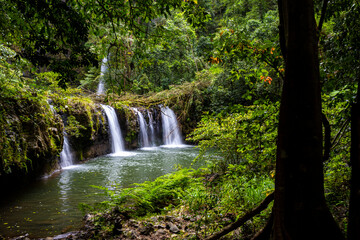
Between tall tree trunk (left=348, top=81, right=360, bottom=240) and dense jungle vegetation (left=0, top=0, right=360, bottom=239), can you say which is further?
dense jungle vegetation (left=0, top=0, right=360, bottom=239)

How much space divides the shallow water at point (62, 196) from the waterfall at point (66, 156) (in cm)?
52

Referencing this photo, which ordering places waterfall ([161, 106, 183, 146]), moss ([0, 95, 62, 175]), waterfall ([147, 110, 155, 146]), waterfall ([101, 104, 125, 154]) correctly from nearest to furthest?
moss ([0, 95, 62, 175]), waterfall ([101, 104, 125, 154]), waterfall ([147, 110, 155, 146]), waterfall ([161, 106, 183, 146])

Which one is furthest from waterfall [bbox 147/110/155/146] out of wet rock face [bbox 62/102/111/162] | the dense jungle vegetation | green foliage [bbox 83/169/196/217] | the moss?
green foliage [bbox 83/169/196/217]

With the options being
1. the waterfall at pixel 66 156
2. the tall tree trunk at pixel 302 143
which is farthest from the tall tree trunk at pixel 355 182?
the waterfall at pixel 66 156

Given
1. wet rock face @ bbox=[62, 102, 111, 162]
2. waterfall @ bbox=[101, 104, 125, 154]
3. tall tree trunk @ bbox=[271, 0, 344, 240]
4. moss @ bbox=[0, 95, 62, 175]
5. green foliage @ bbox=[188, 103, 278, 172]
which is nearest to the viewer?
tall tree trunk @ bbox=[271, 0, 344, 240]

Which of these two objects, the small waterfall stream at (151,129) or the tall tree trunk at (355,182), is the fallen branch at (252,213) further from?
the small waterfall stream at (151,129)

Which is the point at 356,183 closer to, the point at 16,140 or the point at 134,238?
the point at 134,238

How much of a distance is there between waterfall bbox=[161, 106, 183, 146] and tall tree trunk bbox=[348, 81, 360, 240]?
17.9 metres

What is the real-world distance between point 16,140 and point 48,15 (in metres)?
4.79

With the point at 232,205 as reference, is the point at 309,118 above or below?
above

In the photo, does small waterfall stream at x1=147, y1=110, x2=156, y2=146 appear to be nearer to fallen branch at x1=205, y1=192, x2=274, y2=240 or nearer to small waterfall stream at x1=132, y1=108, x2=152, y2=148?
small waterfall stream at x1=132, y1=108, x2=152, y2=148

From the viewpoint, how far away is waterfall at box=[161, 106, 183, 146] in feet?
64.4

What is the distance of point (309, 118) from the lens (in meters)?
1.68

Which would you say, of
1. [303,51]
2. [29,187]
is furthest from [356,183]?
[29,187]
